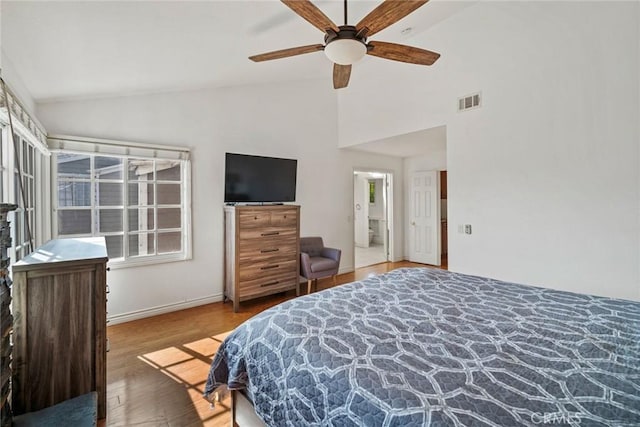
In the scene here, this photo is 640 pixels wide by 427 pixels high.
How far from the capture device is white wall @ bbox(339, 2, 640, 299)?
247 cm

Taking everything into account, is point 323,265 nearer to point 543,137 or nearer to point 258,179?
point 258,179

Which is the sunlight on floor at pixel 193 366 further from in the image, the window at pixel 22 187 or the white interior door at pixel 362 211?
the white interior door at pixel 362 211

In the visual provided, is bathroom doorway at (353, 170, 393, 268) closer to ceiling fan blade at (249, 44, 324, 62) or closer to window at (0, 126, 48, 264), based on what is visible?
ceiling fan blade at (249, 44, 324, 62)

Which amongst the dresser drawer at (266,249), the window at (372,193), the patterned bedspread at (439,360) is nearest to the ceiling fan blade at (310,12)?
the patterned bedspread at (439,360)

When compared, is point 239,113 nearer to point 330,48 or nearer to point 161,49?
point 161,49

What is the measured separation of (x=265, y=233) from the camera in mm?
3830

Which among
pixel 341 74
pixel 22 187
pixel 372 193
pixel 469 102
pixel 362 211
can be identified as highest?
pixel 469 102

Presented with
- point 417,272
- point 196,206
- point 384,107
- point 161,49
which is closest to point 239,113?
point 196,206

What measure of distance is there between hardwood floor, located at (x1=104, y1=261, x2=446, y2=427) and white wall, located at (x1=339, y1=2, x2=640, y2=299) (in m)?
2.97

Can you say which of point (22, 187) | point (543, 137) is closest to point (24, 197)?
point (22, 187)

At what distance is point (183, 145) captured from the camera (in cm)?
363

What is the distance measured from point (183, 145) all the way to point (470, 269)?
3846 mm

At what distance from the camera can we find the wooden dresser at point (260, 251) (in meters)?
3.62

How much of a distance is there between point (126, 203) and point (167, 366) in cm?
192
